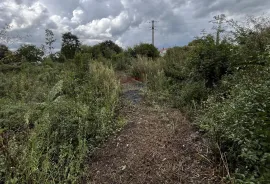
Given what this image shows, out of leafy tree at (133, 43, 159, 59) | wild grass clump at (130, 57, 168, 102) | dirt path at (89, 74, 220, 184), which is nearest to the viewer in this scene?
dirt path at (89, 74, 220, 184)

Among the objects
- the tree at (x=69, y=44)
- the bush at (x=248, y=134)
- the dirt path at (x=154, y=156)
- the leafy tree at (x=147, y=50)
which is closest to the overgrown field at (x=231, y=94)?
the bush at (x=248, y=134)

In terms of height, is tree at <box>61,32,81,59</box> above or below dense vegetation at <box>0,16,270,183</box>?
above

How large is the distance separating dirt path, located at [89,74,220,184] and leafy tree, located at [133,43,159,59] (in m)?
9.21

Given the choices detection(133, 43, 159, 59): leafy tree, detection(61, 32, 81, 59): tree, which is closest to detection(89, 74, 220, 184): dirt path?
detection(133, 43, 159, 59): leafy tree

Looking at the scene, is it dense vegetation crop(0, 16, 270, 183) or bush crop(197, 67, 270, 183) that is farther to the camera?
dense vegetation crop(0, 16, 270, 183)

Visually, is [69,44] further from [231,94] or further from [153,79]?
[231,94]

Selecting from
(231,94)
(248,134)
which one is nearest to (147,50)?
(231,94)

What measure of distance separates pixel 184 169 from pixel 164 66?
5073mm

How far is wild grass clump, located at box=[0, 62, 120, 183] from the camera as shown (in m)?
1.81

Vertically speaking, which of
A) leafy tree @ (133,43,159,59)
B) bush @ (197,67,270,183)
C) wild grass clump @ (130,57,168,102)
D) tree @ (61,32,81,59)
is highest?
tree @ (61,32,81,59)

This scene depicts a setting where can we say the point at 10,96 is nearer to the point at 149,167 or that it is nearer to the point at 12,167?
the point at 12,167

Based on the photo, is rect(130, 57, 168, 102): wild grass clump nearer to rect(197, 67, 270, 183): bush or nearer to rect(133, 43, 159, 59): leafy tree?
rect(197, 67, 270, 183): bush

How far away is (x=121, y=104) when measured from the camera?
4074 millimetres

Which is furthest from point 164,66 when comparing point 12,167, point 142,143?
point 12,167
